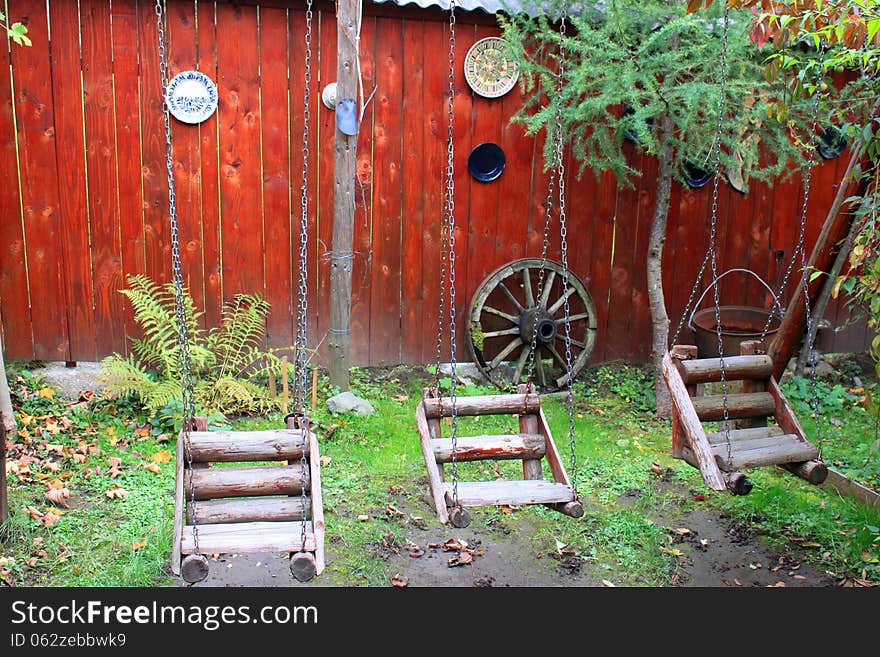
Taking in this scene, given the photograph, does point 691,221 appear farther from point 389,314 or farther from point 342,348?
point 342,348

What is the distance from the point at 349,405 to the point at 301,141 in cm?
200

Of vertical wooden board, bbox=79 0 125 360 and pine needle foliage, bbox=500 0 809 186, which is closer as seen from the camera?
pine needle foliage, bbox=500 0 809 186

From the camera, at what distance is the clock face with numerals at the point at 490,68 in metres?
6.81

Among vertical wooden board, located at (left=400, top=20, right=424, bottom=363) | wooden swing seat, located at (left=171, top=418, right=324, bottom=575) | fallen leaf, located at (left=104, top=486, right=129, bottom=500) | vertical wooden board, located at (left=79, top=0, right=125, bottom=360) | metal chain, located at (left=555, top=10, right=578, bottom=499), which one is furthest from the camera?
vertical wooden board, located at (left=400, top=20, right=424, bottom=363)

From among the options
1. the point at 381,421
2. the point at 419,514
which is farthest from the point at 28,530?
A: the point at 381,421

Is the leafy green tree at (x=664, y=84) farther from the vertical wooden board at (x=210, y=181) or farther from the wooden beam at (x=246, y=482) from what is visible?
the wooden beam at (x=246, y=482)

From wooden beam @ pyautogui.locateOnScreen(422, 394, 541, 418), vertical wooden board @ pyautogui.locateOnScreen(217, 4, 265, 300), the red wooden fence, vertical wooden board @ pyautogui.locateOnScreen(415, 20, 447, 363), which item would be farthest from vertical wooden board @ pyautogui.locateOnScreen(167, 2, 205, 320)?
wooden beam @ pyautogui.locateOnScreen(422, 394, 541, 418)

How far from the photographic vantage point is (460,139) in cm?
699

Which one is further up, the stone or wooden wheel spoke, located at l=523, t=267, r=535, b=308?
wooden wheel spoke, located at l=523, t=267, r=535, b=308

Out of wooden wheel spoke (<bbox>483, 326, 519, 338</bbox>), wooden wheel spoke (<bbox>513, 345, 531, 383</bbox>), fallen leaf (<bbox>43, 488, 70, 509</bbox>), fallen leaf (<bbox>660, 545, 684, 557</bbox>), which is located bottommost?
fallen leaf (<bbox>660, 545, 684, 557</bbox>)

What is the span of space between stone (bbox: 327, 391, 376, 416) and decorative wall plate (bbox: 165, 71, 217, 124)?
2.23 metres

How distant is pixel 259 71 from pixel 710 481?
13.9ft

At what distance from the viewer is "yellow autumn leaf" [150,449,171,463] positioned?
5.52 meters

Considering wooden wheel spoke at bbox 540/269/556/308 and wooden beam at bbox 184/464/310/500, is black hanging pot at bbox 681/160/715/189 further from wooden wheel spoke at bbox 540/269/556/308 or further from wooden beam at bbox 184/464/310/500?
wooden beam at bbox 184/464/310/500
